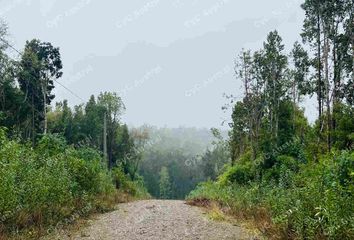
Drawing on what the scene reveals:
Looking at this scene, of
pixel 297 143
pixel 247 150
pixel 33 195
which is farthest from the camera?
pixel 247 150

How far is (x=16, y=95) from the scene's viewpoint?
132 ft

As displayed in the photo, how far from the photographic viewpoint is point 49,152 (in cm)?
1725

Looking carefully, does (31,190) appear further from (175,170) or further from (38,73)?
(175,170)

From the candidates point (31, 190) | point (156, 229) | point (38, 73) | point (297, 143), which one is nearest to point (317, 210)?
point (156, 229)

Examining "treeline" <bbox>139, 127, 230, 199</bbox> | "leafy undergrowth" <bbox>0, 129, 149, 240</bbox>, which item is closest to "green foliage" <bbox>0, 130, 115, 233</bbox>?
"leafy undergrowth" <bbox>0, 129, 149, 240</bbox>

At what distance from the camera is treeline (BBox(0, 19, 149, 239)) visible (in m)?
10.7

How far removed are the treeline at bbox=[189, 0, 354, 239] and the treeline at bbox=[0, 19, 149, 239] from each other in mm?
5902

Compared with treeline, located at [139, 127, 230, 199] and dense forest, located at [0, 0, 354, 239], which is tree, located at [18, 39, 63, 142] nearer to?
dense forest, located at [0, 0, 354, 239]

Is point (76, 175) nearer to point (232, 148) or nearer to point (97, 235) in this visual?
point (97, 235)

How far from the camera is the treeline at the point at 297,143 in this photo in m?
8.63

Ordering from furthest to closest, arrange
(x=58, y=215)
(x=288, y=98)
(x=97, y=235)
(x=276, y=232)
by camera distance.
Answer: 1. (x=288, y=98)
2. (x=58, y=215)
3. (x=97, y=235)
4. (x=276, y=232)

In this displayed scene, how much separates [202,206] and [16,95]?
2624 centimetres

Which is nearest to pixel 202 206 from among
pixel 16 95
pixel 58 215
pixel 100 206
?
pixel 100 206

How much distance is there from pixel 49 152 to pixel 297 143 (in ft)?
57.5
